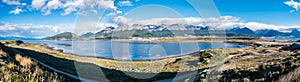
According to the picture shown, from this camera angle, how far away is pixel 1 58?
19.5 m

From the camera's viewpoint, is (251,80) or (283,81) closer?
(283,81)

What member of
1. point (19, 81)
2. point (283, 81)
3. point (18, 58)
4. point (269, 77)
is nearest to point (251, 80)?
point (269, 77)

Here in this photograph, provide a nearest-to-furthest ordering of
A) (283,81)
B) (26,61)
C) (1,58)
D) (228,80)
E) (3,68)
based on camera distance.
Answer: (283,81), (3,68), (1,58), (26,61), (228,80)

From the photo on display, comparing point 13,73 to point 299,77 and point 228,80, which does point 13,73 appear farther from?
point 228,80

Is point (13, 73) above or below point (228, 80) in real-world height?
above

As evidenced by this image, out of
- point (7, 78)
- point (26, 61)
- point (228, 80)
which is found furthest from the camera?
point (228, 80)

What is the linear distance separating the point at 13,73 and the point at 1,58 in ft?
15.0

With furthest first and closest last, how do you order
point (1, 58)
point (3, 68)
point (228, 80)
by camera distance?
point (228, 80), point (1, 58), point (3, 68)

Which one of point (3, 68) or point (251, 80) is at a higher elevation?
point (3, 68)

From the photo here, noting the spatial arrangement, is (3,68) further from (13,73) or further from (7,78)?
(7,78)

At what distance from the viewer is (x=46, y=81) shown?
1712cm

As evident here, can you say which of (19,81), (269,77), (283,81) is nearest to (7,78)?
(19,81)

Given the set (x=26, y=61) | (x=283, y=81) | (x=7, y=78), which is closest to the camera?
(x=7, y=78)

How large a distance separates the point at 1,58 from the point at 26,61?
6.28 ft
